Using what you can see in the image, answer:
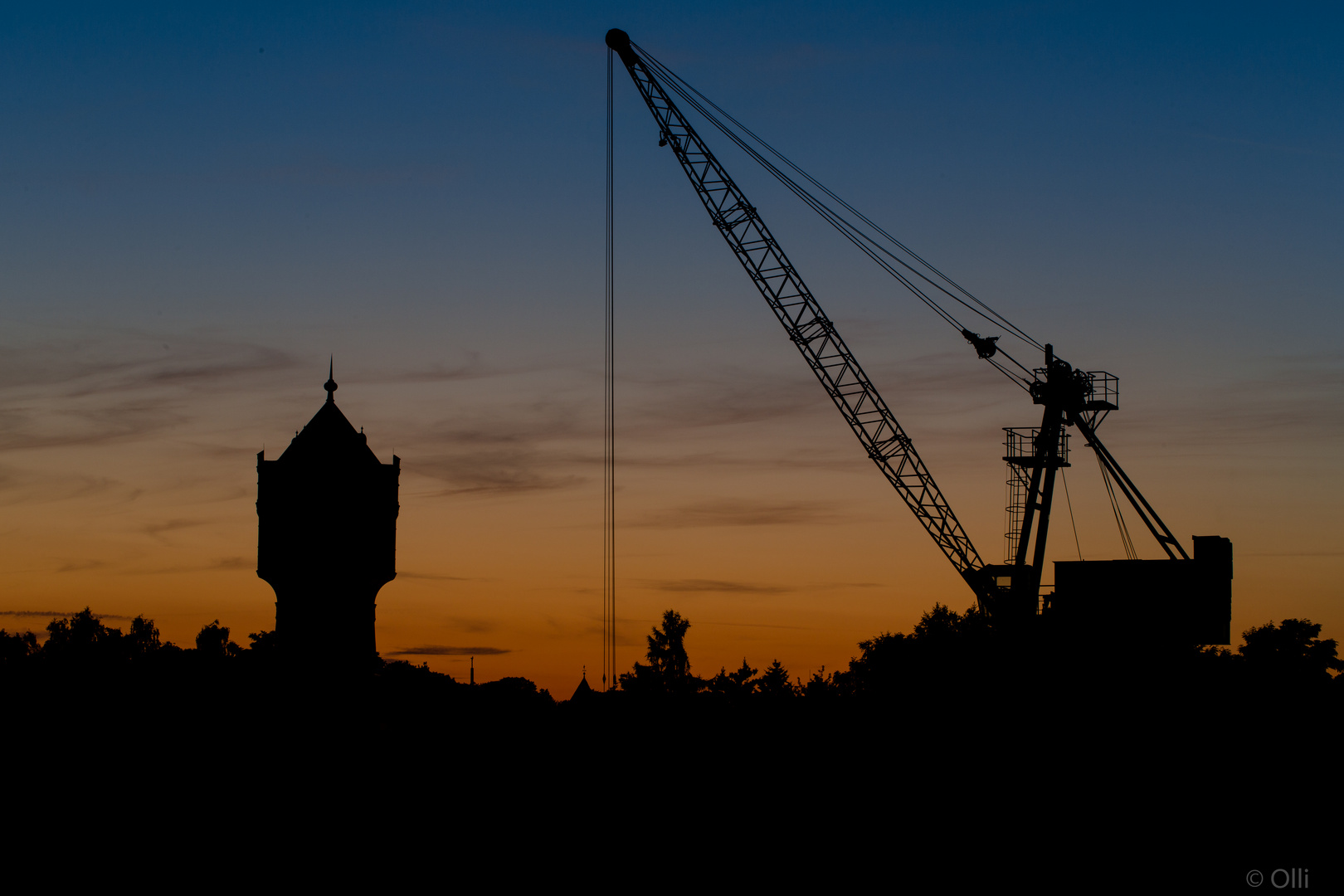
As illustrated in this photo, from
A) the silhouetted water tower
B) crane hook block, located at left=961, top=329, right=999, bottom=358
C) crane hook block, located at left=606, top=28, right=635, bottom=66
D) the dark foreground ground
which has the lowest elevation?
the dark foreground ground

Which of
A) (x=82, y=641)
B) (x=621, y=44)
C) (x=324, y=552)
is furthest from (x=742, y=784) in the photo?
(x=82, y=641)

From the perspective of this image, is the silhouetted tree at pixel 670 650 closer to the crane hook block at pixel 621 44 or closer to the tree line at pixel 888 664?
the tree line at pixel 888 664

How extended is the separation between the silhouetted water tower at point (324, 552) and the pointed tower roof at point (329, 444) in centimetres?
10

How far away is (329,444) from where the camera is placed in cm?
7475

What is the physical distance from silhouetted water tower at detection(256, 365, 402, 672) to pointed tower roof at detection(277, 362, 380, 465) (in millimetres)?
97

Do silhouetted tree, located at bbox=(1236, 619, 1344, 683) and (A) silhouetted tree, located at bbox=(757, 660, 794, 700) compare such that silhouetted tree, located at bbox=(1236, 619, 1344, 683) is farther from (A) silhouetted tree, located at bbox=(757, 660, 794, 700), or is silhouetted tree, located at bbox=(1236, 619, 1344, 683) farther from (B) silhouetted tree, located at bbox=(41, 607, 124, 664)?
(B) silhouetted tree, located at bbox=(41, 607, 124, 664)

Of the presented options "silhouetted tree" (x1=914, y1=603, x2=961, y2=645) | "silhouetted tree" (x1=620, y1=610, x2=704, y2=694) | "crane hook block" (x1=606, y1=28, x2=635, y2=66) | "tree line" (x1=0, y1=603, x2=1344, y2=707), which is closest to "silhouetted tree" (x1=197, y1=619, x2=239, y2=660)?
"tree line" (x1=0, y1=603, x2=1344, y2=707)

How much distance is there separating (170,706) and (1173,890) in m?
50.4

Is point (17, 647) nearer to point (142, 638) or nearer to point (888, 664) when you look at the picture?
point (142, 638)

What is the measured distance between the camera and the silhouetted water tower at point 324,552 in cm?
7206

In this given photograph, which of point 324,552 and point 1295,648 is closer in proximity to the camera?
point 324,552

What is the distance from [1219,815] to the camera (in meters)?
64.4

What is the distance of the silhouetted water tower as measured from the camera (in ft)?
236

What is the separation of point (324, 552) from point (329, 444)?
6067 mm
